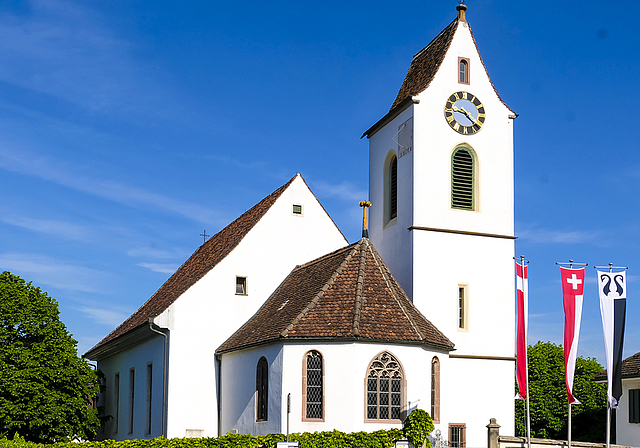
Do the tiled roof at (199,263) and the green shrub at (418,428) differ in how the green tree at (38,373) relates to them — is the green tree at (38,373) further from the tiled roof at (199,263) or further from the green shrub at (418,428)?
the green shrub at (418,428)

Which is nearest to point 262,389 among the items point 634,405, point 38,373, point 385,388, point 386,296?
point 385,388

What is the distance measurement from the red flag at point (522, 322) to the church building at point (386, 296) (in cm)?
243

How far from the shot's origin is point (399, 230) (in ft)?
111

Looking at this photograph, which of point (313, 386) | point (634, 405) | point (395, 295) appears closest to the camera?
point (313, 386)

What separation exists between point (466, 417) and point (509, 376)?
2.60 metres

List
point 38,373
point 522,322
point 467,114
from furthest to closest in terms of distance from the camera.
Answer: point 467,114 → point 38,373 → point 522,322

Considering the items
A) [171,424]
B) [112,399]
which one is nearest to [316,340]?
[171,424]

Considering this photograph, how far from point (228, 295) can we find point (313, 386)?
7743 mm

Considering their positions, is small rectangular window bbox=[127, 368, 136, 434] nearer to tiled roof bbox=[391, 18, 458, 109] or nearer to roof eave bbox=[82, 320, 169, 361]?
roof eave bbox=[82, 320, 169, 361]

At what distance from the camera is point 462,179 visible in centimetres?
3381

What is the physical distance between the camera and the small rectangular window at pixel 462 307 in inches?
1277

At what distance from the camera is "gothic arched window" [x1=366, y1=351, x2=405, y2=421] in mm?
25672

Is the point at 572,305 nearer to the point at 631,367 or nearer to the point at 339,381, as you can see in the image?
the point at 339,381

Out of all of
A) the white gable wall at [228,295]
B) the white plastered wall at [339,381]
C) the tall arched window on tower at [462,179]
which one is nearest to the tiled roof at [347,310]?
the white plastered wall at [339,381]
